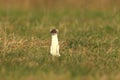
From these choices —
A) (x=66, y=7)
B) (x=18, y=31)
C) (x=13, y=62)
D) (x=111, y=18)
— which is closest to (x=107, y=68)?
(x=13, y=62)

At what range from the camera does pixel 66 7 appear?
17.7 meters

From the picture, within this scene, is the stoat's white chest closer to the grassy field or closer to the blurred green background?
the grassy field

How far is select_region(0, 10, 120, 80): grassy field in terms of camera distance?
28.2ft

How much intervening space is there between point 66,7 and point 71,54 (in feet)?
25.3

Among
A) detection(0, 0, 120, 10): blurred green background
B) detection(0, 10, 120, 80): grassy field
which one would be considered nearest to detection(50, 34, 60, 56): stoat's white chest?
detection(0, 10, 120, 80): grassy field

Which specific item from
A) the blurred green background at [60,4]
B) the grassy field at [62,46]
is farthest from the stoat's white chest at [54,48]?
the blurred green background at [60,4]

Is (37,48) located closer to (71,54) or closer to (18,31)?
(71,54)

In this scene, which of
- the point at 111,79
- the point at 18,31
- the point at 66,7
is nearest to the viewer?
the point at 111,79

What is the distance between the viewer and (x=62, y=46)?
36.1 feet

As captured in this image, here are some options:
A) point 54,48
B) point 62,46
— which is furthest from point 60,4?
point 54,48

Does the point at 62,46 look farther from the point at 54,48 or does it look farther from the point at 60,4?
the point at 60,4

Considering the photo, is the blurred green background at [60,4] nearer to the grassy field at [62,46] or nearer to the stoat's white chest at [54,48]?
the grassy field at [62,46]

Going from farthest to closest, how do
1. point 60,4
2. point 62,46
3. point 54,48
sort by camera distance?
1. point 60,4
2. point 62,46
3. point 54,48

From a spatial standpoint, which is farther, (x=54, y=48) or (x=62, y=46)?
(x=62, y=46)
